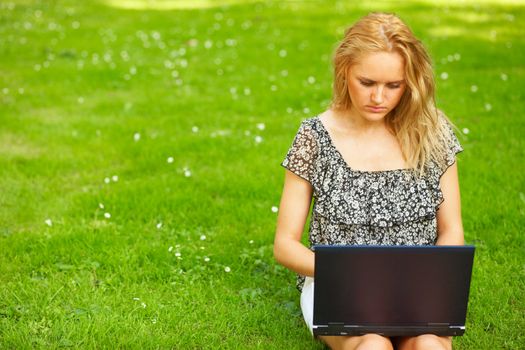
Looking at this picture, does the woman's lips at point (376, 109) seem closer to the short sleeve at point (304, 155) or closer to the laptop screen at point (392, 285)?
the short sleeve at point (304, 155)

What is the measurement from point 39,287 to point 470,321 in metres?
2.55

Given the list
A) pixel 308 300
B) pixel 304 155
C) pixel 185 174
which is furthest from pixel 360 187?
pixel 185 174

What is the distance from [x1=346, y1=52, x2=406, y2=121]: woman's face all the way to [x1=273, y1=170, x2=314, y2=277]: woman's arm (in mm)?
502

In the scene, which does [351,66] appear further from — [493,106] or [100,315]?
[493,106]

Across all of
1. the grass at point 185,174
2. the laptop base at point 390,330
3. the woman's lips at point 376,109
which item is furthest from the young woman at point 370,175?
the grass at point 185,174

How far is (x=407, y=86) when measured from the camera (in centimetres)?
327

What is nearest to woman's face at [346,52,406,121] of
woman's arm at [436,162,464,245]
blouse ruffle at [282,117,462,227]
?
blouse ruffle at [282,117,462,227]

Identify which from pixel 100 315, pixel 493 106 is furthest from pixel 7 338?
pixel 493 106

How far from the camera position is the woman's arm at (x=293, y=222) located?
3.35 m

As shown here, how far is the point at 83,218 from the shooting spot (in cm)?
Result: 501

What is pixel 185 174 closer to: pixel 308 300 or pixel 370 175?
pixel 308 300

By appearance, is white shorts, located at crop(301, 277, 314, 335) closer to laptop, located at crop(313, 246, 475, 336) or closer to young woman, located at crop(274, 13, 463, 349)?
young woman, located at crop(274, 13, 463, 349)

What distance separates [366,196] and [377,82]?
1.90 feet

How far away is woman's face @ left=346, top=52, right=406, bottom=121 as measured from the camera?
3119mm
